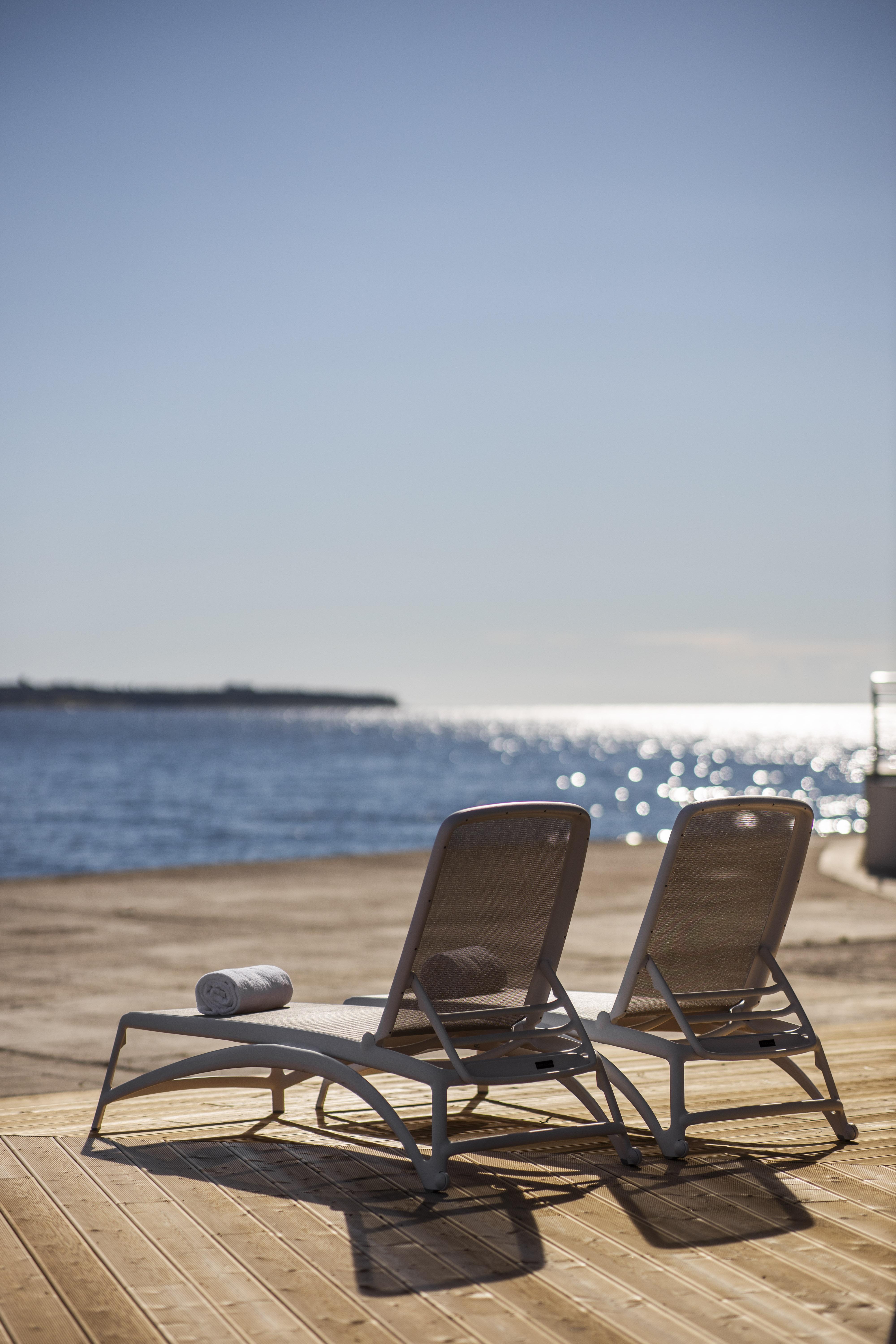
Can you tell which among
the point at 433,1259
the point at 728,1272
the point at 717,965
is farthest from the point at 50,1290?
the point at 717,965

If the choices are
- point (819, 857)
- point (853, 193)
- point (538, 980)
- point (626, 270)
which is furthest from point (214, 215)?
point (538, 980)

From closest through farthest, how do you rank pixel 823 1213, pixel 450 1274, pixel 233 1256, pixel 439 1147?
pixel 450 1274, pixel 233 1256, pixel 823 1213, pixel 439 1147

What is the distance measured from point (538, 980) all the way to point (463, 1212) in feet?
2.54

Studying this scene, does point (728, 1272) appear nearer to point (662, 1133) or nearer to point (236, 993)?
point (662, 1133)

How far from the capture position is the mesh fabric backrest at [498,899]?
363 cm

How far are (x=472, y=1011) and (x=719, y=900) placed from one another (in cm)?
85

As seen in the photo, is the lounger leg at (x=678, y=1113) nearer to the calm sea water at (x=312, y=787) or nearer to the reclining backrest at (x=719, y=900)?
the reclining backrest at (x=719, y=900)

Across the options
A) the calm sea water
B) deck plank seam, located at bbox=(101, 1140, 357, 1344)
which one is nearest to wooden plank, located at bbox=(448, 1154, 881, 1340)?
deck plank seam, located at bbox=(101, 1140, 357, 1344)

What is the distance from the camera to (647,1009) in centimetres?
401

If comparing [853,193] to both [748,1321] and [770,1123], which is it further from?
[748,1321]

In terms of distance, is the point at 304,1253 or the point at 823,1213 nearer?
the point at 304,1253

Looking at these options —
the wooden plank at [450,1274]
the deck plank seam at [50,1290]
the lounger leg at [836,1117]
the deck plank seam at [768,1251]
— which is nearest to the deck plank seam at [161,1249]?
the deck plank seam at [50,1290]

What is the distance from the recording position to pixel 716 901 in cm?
400

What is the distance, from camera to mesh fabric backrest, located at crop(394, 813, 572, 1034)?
3.63 m
